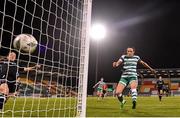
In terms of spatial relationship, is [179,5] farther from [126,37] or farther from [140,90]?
[140,90]

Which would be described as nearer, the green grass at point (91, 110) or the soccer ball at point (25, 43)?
the soccer ball at point (25, 43)

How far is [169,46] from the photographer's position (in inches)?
1880

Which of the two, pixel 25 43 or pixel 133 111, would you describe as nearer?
pixel 25 43

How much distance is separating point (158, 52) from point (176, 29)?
392 cm

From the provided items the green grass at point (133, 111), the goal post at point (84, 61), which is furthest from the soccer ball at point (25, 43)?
the green grass at point (133, 111)

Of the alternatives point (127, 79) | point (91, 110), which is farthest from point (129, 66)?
point (91, 110)

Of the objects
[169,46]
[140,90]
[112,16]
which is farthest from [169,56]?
[112,16]

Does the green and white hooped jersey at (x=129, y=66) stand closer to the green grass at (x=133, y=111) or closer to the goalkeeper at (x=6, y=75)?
the green grass at (x=133, y=111)

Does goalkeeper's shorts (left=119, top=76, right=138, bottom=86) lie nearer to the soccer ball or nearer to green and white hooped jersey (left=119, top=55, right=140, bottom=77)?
green and white hooped jersey (left=119, top=55, right=140, bottom=77)

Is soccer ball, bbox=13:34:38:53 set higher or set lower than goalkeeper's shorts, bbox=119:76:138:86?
higher

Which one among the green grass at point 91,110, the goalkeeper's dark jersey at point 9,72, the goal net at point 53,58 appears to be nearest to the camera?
the goal net at point 53,58

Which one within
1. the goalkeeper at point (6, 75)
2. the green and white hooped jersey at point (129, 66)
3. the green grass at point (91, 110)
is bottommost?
the green grass at point (91, 110)

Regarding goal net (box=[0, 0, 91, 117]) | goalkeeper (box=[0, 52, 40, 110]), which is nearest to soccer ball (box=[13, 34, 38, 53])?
goal net (box=[0, 0, 91, 117])

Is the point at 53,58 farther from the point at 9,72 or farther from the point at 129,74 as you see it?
the point at 9,72
